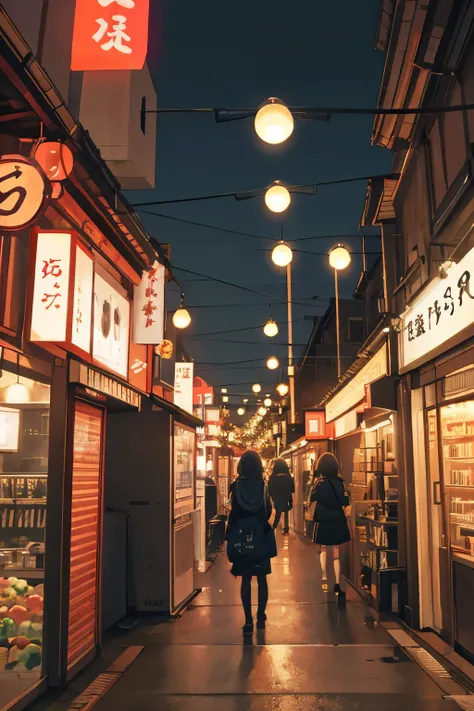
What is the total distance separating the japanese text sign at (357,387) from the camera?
35.2ft

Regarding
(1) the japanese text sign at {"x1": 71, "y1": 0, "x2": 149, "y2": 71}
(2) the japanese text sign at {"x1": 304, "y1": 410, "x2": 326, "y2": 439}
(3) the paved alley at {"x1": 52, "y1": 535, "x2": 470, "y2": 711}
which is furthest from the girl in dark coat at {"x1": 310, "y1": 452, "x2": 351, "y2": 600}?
(2) the japanese text sign at {"x1": 304, "y1": 410, "x2": 326, "y2": 439}

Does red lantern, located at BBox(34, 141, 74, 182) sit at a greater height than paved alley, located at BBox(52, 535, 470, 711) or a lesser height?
greater

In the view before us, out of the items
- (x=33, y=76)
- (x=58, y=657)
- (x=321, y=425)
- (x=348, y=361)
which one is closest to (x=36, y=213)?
(x=33, y=76)

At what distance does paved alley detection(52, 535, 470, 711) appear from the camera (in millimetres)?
5797

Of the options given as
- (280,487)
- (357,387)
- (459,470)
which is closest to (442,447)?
(459,470)

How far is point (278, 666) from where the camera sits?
6824mm

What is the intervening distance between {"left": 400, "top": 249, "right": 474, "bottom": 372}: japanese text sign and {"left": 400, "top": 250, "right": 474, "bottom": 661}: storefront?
1cm

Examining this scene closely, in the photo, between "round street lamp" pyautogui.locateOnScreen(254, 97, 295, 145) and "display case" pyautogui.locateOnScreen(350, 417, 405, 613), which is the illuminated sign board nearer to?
"round street lamp" pyautogui.locateOnScreen(254, 97, 295, 145)

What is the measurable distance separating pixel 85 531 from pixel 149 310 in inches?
173

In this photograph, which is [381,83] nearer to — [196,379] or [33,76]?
[33,76]

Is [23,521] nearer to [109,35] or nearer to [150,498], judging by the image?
[150,498]

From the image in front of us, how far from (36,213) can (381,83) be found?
22.3 ft

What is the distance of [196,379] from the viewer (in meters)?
21.8

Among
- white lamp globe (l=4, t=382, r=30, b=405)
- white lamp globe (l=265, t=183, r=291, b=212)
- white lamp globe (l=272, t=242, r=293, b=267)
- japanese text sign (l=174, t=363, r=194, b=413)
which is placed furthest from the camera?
japanese text sign (l=174, t=363, r=194, b=413)
